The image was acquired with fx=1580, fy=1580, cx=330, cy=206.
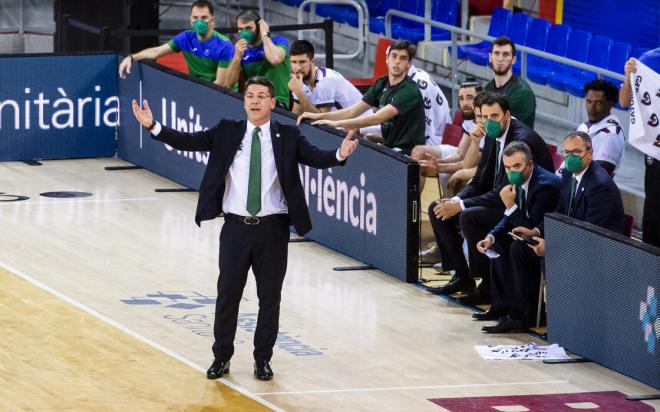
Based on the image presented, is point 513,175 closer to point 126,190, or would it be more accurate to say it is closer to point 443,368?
point 443,368

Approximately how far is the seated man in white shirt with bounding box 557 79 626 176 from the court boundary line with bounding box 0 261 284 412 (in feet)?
11.6

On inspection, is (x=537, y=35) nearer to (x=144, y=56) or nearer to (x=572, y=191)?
(x=144, y=56)

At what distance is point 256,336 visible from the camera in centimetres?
1034

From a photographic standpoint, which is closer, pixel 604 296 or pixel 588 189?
pixel 604 296

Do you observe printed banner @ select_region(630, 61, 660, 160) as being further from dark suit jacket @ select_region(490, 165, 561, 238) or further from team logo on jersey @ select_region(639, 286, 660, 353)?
team logo on jersey @ select_region(639, 286, 660, 353)

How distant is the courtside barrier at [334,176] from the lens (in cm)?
1305

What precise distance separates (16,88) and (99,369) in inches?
287

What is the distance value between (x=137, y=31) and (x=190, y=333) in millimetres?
7156

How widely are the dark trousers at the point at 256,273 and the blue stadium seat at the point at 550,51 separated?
819 centimetres

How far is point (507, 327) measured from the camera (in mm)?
11633

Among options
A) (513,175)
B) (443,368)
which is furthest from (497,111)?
(443,368)

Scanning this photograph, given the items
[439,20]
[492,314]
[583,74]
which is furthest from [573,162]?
[439,20]

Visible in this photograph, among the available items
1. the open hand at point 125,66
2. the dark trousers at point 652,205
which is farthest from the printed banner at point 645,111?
the open hand at point 125,66

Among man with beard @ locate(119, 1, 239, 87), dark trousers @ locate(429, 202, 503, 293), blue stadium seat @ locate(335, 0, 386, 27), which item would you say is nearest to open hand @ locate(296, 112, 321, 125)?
man with beard @ locate(119, 1, 239, 87)
